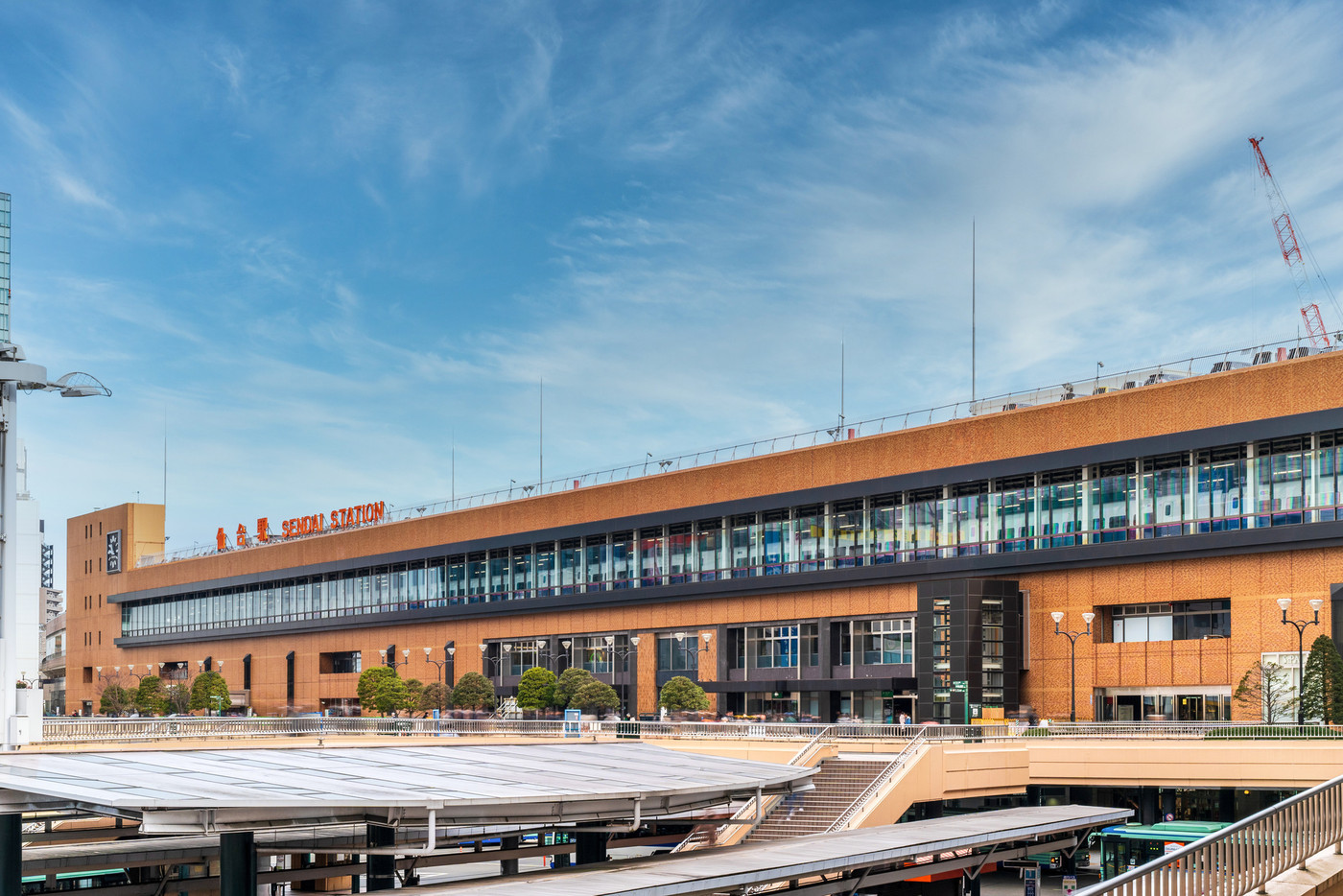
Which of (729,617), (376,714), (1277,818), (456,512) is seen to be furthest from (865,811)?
(456,512)

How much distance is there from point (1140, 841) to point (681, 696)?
3461 centimetres

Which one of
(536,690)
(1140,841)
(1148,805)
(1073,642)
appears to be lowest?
(1148,805)

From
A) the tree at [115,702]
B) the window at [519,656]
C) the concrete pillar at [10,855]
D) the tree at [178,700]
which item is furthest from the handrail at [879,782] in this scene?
the tree at [115,702]

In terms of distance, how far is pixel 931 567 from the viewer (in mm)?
68250

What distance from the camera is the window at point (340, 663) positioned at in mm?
111125

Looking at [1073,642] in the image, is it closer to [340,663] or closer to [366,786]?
[366,786]

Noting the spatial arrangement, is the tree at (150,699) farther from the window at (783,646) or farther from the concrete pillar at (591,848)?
the concrete pillar at (591,848)

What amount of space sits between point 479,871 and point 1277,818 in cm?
4608

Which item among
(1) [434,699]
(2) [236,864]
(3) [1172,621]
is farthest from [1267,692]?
(1) [434,699]

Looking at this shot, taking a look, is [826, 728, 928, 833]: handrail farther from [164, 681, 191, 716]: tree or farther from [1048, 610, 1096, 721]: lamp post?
[164, 681, 191, 716]: tree

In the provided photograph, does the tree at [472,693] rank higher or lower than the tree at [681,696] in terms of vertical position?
lower

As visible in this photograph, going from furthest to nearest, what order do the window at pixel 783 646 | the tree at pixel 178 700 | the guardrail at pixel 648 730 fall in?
the tree at pixel 178 700 < the window at pixel 783 646 < the guardrail at pixel 648 730

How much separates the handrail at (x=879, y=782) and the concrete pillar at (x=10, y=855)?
984 inches

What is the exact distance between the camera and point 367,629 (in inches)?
4281
